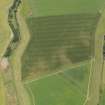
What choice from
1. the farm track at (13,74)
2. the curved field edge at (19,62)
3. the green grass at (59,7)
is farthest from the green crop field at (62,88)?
the green grass at (59,7)

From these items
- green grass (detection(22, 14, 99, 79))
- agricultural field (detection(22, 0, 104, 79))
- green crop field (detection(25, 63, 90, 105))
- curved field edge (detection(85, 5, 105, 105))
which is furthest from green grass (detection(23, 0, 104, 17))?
green crop field (detection(25, 63, 90, 105))

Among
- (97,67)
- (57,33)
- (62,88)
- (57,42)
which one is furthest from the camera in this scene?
(57,33)

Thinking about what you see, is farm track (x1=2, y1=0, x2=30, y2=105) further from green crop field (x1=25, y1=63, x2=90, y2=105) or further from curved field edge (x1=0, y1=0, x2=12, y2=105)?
green crop field (x1=25, y1=63, x2=90, y2=105)

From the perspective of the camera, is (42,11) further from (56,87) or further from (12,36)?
(56,87)

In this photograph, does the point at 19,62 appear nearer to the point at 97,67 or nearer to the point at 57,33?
the point at 57,33

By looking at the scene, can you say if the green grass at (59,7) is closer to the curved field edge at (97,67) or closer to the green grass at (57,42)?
the green grass at (57,42)

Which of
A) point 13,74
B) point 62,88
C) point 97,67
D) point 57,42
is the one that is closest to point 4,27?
point 13,74
